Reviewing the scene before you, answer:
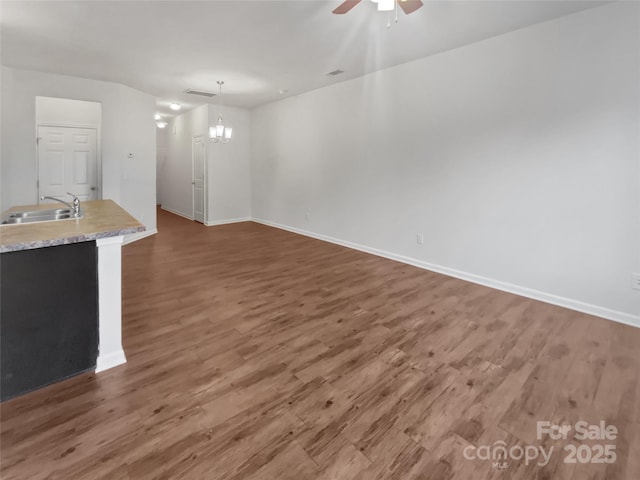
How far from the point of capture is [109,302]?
85.4 inches

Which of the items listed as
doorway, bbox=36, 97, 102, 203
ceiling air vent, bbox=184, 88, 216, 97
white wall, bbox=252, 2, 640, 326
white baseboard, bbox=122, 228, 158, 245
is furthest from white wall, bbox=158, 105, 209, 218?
white wall, bbox=252, 2, 640, 326

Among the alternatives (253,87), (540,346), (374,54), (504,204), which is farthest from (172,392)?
(253,87)

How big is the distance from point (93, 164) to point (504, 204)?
644cm

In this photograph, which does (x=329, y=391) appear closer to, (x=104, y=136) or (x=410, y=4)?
(x=410, y=4)

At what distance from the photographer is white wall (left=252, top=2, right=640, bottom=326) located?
298cm

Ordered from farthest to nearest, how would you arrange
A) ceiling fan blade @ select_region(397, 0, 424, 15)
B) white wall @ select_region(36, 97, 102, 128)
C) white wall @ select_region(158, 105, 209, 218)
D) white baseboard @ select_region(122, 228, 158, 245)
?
1. white wall @ select_region(158, 105, 209, 218)
2. white baseboard @ select_region(122, 228, 158, 245)
3. white wall @ select_region(36, 97, 102, 128)
4. ceiling fan blade @ select_region(397, 0, 424, 15)

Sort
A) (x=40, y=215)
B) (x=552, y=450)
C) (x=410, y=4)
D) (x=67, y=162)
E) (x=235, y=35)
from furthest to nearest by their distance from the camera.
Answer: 1. (x=67, y=162)
2. (x=235, y=35)
3. (x=40, y=215)
4. (x=410, y=4)
5. (x=552, y=450)

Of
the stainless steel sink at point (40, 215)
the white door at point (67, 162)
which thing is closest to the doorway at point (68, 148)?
the white door at point (67, 162)

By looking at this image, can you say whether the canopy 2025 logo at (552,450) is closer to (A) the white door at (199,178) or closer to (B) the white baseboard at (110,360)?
(B) the white baseboard at (110,360)

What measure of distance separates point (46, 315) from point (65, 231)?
0.51 metres

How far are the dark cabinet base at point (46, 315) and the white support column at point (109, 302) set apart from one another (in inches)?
2.1

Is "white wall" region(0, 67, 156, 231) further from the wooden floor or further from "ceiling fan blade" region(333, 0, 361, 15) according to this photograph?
"ceiling fan blade" region(333, 0, 361, 15)

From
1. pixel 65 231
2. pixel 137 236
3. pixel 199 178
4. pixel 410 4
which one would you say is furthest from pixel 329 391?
pixel 199 178

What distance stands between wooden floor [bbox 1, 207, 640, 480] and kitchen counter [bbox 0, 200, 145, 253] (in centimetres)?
90
